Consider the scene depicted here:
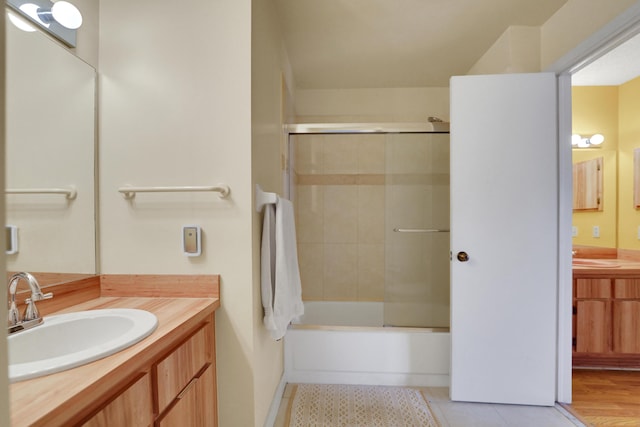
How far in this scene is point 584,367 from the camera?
2.35m

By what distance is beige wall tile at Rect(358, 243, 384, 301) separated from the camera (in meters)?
2.84

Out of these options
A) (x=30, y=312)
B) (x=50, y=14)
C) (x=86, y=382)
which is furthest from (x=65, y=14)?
(x=86, y=382)

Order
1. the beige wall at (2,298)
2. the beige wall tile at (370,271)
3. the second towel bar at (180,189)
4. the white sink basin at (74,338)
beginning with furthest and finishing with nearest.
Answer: the beige wall tile at (370,271) → the second towel bar at (180,189) → the white sink basin at (74,338) → the beige wall at (2,298)

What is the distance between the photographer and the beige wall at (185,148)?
134 centimetres

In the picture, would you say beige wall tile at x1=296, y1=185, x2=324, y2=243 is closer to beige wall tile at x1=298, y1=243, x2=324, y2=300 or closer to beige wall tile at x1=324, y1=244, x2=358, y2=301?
beige wall tile at x1=298, y1=243, x2=324, y2=300

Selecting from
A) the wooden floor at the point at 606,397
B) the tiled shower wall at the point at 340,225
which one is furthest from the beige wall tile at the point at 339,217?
the wooden floor at the point at 606,397

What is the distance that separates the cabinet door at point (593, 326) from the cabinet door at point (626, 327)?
56mm

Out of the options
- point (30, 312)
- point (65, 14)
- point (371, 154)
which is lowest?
point (30, 312)

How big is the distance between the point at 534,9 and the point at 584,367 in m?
2.59

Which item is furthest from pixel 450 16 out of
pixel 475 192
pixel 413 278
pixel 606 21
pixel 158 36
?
pixel 413 278

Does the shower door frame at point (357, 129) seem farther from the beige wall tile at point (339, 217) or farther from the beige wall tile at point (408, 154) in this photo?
the beige wall tile at point (339, 217)

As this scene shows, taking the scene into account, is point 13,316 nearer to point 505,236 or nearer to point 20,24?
point 20,24

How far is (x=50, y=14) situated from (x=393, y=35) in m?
1.91

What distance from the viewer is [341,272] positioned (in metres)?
3.00
